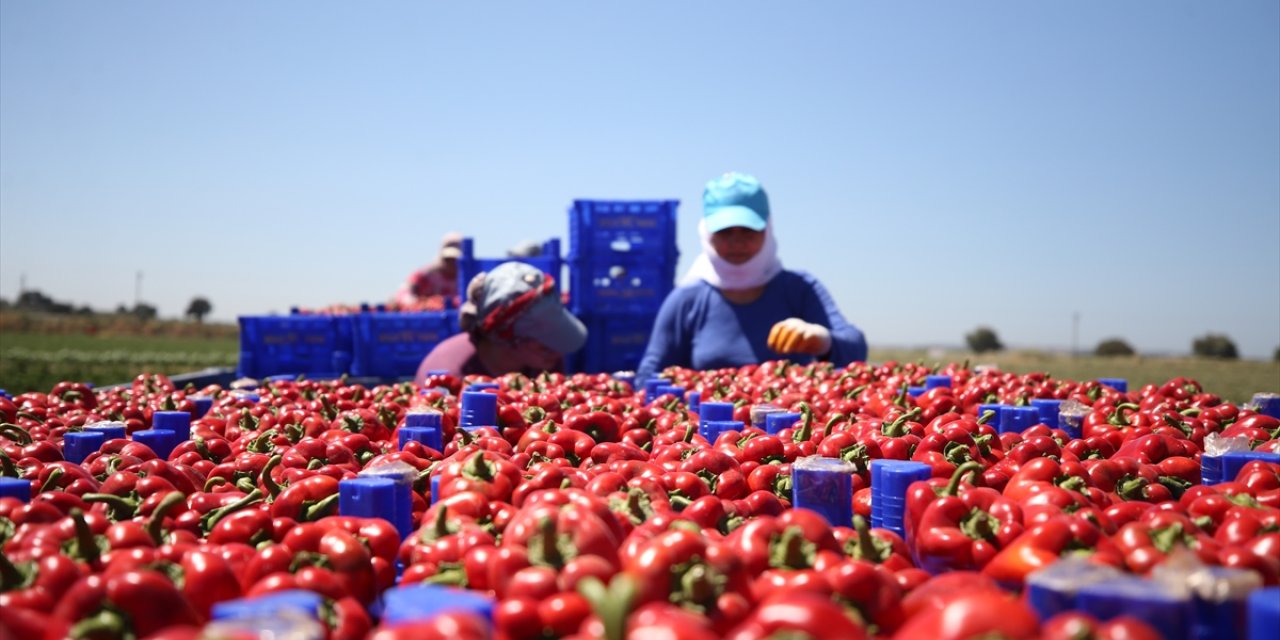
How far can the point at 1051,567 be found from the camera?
5.43ft

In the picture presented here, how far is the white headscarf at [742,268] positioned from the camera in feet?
24.2

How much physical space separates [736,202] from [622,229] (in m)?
2.08

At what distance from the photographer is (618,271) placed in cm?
917

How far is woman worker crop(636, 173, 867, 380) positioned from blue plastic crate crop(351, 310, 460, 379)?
2532 millimetres

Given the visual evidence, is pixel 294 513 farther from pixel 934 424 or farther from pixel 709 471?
pixel 934 424

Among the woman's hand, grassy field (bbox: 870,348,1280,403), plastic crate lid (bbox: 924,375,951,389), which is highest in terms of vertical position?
the woman's hand

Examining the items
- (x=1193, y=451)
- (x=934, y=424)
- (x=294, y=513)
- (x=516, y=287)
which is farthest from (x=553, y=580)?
(x=516, y=287)

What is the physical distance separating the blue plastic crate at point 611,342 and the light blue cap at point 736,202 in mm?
2062

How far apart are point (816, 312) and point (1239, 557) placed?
5587 mm

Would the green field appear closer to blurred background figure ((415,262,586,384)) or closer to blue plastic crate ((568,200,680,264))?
blue plastic crate ((568,200,680,264))

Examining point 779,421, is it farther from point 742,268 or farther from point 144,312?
point 144,312

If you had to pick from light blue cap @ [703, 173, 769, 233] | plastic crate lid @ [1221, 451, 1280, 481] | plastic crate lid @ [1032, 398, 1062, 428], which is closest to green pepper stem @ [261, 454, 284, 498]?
plastic crate lid @ [1221, 451, 1280, 481]

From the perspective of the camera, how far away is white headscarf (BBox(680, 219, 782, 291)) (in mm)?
7363

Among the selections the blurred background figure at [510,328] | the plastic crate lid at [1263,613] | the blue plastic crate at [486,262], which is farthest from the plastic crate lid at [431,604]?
the blue plastic crate at [486,262]
